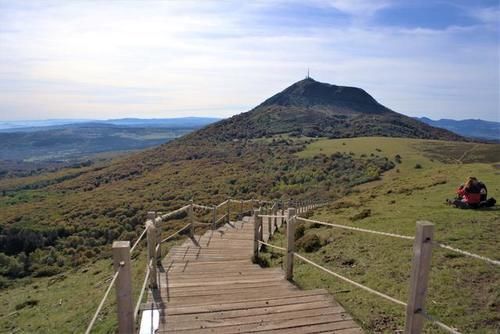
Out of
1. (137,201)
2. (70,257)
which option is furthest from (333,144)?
(70,257)

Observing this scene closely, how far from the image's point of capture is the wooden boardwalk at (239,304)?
4523mm

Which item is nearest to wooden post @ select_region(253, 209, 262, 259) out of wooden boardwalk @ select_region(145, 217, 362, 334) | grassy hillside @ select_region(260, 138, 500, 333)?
grassy hillside @ select_region(260, 138, 500, 333)

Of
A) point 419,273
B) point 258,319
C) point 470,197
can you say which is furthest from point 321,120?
point 419,273

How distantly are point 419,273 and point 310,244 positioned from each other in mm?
7240

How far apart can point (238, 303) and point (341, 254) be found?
4836mm

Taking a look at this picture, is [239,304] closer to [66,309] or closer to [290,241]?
[290,241]

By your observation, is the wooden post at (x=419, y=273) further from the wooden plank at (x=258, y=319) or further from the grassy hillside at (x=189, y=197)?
the grassy hillside at (x=189, y=197)

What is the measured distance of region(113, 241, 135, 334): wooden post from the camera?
339cm

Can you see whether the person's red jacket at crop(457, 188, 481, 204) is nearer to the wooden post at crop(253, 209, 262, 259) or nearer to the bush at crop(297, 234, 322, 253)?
the bush at crop(297, 234, 322, 253)

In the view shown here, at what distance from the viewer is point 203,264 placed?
28.4ft

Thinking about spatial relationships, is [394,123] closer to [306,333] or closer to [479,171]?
[479,171]

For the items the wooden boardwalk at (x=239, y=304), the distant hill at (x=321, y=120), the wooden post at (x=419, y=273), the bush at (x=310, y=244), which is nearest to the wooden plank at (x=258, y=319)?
the wooden boardwalk at (x=239, y=304)

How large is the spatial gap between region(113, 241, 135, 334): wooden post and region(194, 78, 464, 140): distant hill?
303ft

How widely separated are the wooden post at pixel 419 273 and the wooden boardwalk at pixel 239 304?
3.39ft
